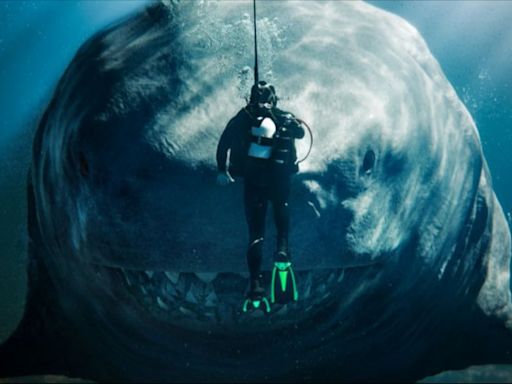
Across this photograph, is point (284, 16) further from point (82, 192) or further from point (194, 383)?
point (194, 383)

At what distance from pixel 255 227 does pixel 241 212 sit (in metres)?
0.12

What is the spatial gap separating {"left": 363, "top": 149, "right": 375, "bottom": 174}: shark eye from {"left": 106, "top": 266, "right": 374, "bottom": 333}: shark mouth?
515 mm

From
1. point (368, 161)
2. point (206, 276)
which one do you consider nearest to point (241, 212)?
point (206, 276)

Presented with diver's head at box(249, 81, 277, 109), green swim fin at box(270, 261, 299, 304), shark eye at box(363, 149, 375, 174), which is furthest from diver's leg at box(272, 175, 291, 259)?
shark eye at box(363, 149, 375, 174)

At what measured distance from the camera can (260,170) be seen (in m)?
2.11

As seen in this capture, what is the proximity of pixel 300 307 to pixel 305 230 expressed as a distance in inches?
21.9

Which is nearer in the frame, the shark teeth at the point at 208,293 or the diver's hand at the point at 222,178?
the diver's hand at the point at 222,178

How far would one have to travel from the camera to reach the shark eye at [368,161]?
2.47 m

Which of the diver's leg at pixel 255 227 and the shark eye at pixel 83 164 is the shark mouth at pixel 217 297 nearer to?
the diver's leg at pixel 255 227

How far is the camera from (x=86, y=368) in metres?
3.82

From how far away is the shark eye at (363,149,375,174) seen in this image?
8.09 ft

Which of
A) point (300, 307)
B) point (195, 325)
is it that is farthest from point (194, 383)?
point (300, 307)

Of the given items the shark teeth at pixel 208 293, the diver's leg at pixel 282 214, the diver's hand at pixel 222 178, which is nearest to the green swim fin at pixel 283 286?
the diver's leg at pixel 282 214

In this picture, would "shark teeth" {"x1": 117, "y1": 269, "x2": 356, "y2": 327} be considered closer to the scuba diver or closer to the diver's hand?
the scuba diver
